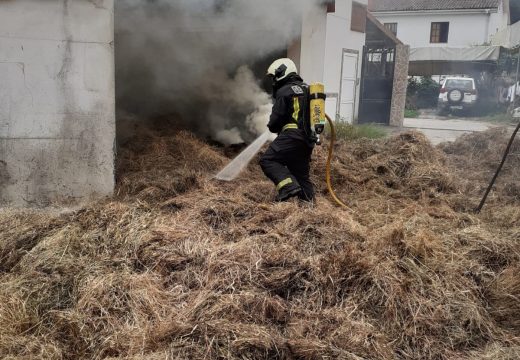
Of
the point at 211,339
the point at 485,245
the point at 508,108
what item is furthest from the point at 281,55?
the point at 508,108

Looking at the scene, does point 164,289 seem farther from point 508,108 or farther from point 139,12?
point 508,108

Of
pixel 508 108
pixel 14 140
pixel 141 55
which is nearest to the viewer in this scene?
pixel 14 140

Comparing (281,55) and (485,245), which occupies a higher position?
(281,55)

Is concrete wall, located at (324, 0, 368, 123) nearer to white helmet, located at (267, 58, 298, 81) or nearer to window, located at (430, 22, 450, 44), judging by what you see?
white helmet, located at (267, 58, 298, 81)

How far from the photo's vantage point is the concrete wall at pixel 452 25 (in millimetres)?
32344

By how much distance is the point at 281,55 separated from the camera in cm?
908

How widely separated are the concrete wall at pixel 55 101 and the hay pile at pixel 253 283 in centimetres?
98

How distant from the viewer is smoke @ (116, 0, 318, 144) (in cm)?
761

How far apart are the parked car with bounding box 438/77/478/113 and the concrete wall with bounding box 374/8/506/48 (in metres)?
12.8

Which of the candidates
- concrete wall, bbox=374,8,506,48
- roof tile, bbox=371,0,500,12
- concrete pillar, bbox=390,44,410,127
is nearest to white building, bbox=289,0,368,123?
concrete pillar, bbox=390,44,410,127

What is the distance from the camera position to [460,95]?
67.1 feet

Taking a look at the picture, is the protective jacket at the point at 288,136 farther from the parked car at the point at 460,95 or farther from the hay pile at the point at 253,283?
the parked car at the point at 460,95

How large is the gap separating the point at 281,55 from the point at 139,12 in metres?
2.75

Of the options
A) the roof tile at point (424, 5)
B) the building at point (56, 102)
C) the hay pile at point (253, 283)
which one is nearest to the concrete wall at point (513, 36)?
the roof tile at point (424, 5)
